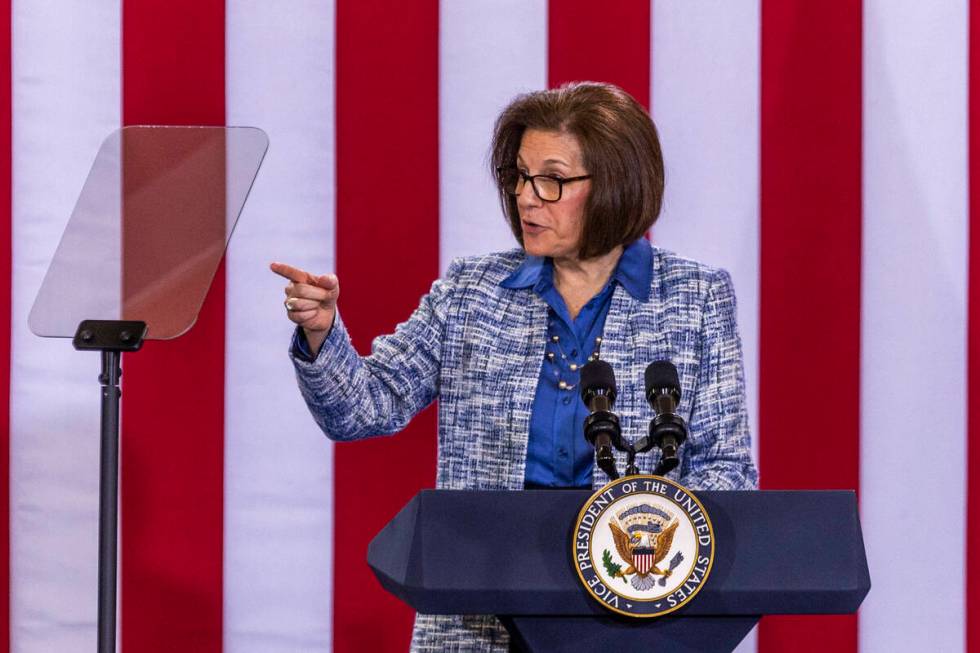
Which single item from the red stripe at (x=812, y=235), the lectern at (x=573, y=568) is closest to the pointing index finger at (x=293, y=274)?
the lectern at (x=573, y=568)

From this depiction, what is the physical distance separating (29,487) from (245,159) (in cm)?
93

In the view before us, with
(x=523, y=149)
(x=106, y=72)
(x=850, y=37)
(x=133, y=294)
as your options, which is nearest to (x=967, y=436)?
(x=850, y=37)

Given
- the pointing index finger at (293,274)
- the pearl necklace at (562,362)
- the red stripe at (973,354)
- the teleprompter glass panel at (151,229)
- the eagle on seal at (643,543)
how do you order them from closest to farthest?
the eagle on seal at (643,543) → the pointing index finger at (293,274) → the teleprompter glass panel at (151,229) → the pearl necklace at (562,362) → the red stripe at (973,354)

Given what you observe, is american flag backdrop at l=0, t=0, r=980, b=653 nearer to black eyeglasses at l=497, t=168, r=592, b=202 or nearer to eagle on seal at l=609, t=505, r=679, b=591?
black eyeglasses at l=497, t=168, r=592, b=202

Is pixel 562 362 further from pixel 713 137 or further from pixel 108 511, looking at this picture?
pixel 713 137

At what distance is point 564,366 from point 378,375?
237 mm

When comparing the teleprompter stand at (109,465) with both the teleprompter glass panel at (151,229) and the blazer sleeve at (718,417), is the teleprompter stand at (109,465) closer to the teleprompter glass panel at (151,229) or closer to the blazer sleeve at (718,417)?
the teleprompter glass panel at (151,229)

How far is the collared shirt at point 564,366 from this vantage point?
1.49 meters

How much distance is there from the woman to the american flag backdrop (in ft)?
1.55

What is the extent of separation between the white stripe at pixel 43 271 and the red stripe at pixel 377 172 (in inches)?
15.3

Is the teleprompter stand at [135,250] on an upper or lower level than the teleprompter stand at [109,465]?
upper

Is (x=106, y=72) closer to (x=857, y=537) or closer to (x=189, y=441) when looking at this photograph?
(x=189, y=441)

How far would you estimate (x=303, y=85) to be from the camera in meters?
2.11

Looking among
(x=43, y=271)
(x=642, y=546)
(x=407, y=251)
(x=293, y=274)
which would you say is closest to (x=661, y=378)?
(x=642, y=546)
